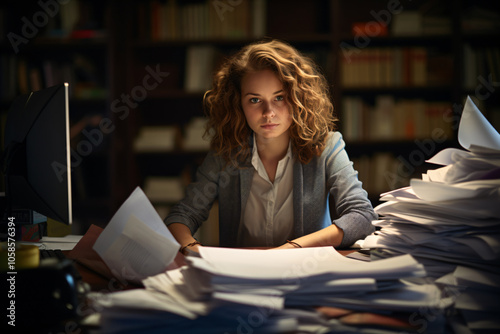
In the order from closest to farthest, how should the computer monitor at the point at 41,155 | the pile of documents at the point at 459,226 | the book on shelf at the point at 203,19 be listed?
the pile of documents at the point at 459,226 → the computer monitor at the point at 41,155 → the book on shelf at the point at 203,19

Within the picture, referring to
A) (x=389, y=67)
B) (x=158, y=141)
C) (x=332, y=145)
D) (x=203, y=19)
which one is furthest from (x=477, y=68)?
(x=158, y=141)

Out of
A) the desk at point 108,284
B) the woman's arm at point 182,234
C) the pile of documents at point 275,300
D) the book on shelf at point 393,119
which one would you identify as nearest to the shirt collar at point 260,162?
the woman's arm at point 182,234

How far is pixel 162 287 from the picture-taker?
56 centimetres

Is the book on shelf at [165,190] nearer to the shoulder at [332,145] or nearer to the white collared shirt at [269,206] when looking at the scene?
the white collared shirt at [269,206]

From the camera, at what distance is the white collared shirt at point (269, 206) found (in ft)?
4.97

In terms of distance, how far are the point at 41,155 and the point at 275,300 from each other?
68 cm

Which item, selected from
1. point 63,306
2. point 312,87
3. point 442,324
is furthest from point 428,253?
point 312,87

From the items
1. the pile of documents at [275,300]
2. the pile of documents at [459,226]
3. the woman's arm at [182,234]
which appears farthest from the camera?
the woman's arm at [182,234]

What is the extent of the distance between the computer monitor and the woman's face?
69 cm

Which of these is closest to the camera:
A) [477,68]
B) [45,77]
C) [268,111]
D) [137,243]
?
[137,243]

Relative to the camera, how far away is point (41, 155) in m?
0.91

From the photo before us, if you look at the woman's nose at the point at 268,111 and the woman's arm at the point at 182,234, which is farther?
the woman's nose at the point at 268,111

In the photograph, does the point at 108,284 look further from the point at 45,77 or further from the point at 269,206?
the point at 45,77

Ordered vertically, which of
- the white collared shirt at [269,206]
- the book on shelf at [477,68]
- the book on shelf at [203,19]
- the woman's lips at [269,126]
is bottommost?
the white collared shirt at [269,206]
